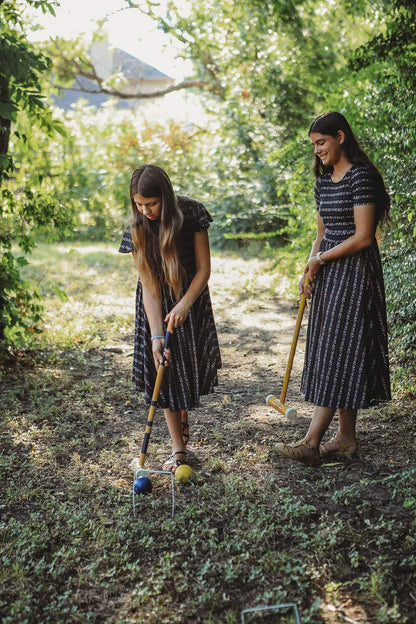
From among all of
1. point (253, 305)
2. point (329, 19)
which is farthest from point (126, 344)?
point (329, 19)

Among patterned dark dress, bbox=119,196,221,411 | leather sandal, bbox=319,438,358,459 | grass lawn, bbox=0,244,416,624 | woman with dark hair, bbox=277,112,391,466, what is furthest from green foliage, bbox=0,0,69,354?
leather sandal, bbox=319,438,358,459

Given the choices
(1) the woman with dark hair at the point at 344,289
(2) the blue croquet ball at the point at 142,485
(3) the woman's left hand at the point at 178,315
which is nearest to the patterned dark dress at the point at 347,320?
(1) the woman with dark hair at the point at 344,289

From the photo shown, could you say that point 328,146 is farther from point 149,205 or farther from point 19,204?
point 19,204

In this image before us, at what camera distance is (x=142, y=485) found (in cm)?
313

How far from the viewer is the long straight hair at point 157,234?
3162mm

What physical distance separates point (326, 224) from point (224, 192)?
8520mm

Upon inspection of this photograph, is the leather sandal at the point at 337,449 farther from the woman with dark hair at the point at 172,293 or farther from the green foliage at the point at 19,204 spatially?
the green foliage at the point at 19,204

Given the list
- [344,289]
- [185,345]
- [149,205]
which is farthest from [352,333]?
[149,205]

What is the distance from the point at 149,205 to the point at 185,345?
80 cm

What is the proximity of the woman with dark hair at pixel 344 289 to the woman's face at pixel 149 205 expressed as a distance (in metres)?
0.88

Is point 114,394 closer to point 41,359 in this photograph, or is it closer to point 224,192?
point 41,359

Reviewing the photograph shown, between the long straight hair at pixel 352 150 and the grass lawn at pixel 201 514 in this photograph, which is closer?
the grass lawn at pixel 201 514

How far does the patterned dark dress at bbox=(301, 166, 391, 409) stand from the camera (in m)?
3.29

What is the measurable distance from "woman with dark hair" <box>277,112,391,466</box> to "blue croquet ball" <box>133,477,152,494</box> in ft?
2.73
